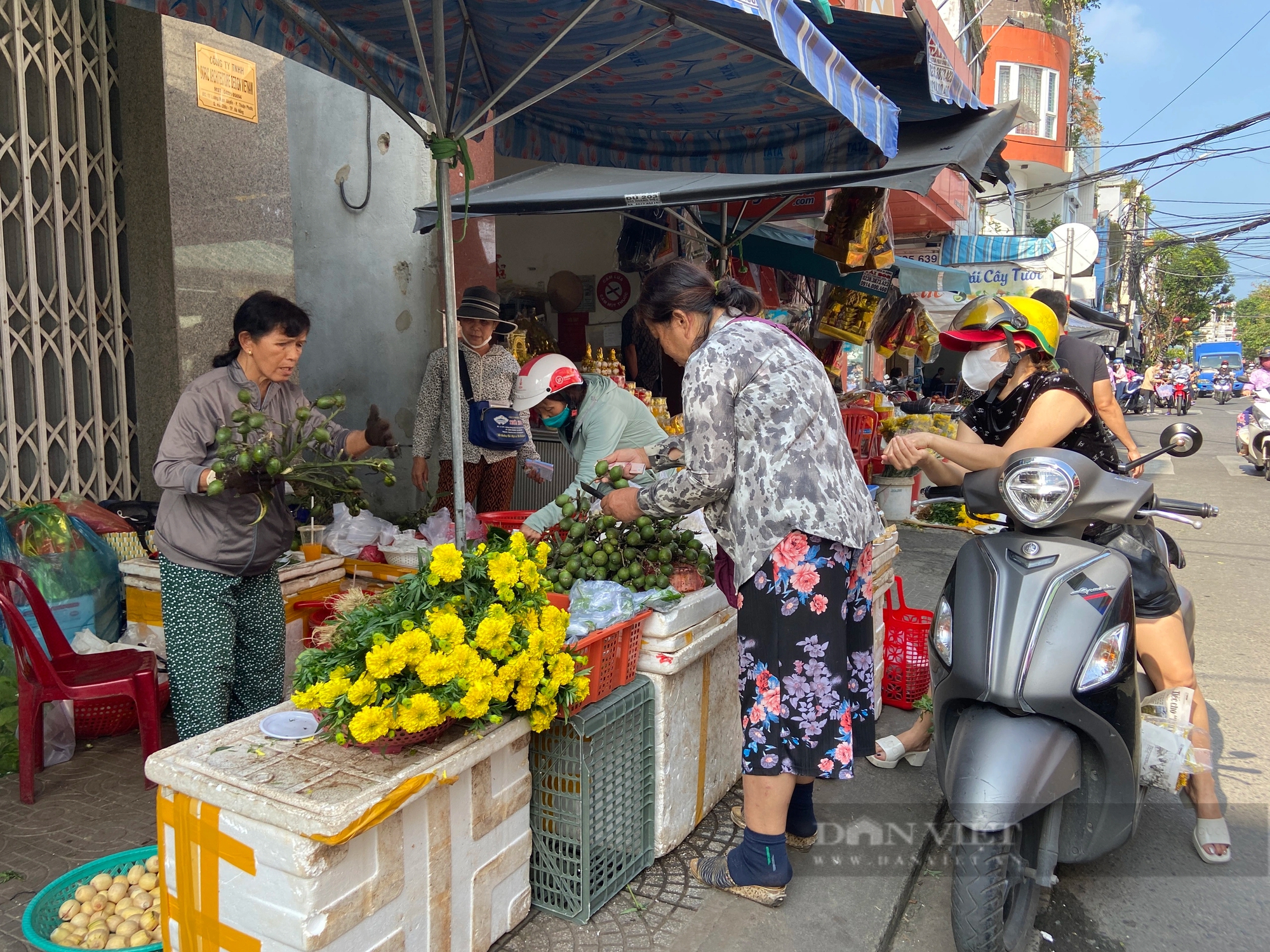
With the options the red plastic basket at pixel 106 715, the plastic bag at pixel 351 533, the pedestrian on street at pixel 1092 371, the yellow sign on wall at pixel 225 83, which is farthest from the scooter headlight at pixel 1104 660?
the yellow sign on wall at pixel 225 83

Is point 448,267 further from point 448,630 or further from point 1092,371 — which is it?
point 1092,371

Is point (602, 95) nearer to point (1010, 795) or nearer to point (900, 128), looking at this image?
point (900, 128)

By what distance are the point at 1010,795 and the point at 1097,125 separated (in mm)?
37232

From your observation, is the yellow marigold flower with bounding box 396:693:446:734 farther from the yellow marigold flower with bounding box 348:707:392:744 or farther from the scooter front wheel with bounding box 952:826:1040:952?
the scooter front wheel with bounding box 952:826:1040:952

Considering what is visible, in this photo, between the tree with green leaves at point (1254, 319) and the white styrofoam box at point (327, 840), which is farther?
the tree with green leaves at point (1254, 319)

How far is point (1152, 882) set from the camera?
2889mm

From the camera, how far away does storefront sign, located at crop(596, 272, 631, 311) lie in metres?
8.73

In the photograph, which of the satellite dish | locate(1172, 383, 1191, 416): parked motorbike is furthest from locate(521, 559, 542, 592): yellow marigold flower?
locate(1172, 383, 1191, 416): parked motorbike

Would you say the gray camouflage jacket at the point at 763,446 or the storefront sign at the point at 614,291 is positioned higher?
the storefront sign at the point at 614,291

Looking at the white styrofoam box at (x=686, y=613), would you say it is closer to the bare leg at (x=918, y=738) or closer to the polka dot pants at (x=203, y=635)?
the bare leg at (x=918, y=738)

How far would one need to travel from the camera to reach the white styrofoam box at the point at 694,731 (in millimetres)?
2754

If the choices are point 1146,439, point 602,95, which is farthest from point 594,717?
point 1146,439

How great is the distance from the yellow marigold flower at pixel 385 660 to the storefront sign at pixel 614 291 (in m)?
7.15

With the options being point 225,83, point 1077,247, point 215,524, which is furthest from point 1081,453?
point 1077,247
